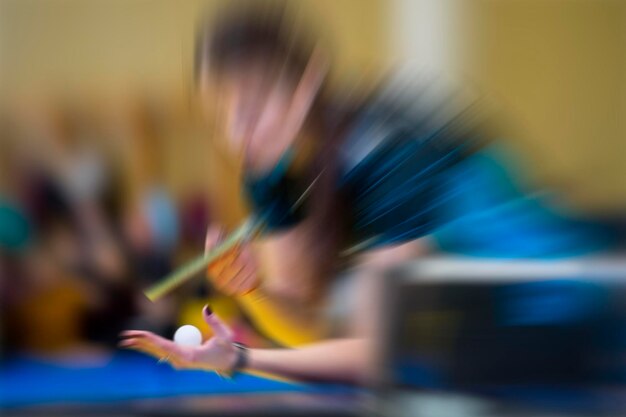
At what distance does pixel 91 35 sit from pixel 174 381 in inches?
23.3

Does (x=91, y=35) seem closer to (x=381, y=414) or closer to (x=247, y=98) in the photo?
(x=247, y=98)

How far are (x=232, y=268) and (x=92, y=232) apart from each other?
24cm

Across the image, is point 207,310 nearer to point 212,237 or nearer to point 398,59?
point 212,237

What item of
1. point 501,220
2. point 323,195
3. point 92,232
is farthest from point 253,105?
point 501,220

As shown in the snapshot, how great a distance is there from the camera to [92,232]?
1.04 m

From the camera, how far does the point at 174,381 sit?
104 cm

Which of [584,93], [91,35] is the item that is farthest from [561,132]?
[91,35]

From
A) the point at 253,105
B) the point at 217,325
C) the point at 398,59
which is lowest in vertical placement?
the point at 217,325

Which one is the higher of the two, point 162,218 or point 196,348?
point 162,218

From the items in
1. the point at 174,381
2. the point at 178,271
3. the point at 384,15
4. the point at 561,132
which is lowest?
the point at 174,381

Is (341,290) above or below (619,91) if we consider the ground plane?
below

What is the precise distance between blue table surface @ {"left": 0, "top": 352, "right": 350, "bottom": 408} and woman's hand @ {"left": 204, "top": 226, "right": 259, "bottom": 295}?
15 cm

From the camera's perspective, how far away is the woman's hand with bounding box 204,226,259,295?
40.8 inches

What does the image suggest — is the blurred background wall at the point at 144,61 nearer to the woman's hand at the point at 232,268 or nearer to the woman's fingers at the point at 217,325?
the woman's hand at the point at 232,268
